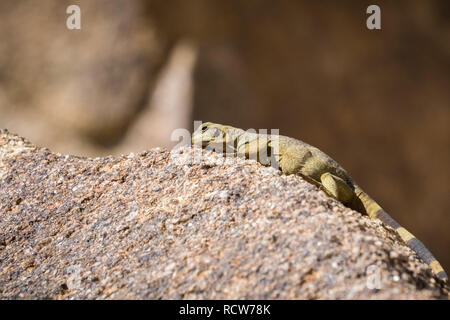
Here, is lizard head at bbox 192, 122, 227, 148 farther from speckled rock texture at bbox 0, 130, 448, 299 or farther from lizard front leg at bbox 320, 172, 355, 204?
lizard front leg at bbox 320, 172, 355, 204

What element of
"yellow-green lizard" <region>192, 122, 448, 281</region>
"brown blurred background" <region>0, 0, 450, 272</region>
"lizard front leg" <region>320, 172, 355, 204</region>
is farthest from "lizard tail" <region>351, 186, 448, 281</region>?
"brown blurred background" <region>0, 0, 450, 272</region>

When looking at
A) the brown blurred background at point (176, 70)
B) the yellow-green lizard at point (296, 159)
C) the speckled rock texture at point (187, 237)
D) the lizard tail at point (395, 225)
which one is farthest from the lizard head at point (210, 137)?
the brown blurred background at point (176, 70)

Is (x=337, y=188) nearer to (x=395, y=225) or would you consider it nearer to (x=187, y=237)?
(x=395, y=225)

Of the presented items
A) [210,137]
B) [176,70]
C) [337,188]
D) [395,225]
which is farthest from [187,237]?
[176,70]

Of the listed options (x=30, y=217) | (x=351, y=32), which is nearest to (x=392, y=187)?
(x=351, y=32)

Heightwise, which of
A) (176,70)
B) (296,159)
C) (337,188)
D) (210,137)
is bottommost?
(337,188)
